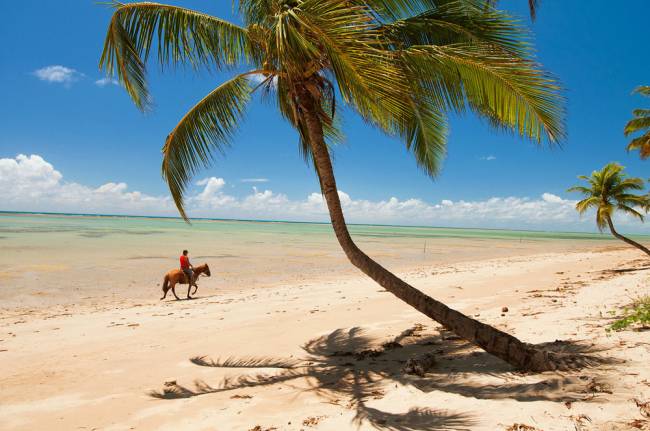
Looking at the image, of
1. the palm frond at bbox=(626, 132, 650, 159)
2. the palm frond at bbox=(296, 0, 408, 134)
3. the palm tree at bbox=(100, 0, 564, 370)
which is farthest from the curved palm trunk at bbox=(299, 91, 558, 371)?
the palm frond at bbox=(626, 132, 650, 159)

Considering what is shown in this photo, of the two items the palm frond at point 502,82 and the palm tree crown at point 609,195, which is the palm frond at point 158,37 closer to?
the palm frond at point 502,82

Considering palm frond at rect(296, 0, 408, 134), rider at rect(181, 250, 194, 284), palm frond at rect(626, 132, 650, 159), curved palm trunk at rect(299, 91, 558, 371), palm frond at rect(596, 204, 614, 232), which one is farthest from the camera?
palm frond at rect(596, 204, 614, 232)

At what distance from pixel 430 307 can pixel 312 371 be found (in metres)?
1.94

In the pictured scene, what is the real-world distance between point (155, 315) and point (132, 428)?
247 inches

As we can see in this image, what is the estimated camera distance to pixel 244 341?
22.5 feet

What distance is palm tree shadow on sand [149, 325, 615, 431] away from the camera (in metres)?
3.40

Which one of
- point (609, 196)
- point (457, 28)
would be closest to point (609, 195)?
point (609, 196)

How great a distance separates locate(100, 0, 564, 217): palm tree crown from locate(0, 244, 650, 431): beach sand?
2.37 meters

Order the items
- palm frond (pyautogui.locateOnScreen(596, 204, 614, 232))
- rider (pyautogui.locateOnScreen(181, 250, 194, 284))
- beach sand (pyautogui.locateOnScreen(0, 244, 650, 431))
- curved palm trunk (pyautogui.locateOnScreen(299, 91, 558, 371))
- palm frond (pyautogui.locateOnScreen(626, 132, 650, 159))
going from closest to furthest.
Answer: beach sand (pyautogui.locateOnScreen(0, 244, 650, 431)) < curved palm trunk (pyautogui.locateOnScreen(299, 91, 558, 371)) < rider (pyautogui.locateOnScreen(181, 250, 194, 284)) < palm frond (pyautogui.locateOnScreen(626, 132, 650, 159)) < palm frond (pyautogui.locateOnScreen(596, 204, 614, 232))

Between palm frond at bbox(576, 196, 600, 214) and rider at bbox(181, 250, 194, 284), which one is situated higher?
palm frond at bbox(576, 196, 600, 214)

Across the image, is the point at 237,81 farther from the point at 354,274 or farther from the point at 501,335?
the point at 354,274

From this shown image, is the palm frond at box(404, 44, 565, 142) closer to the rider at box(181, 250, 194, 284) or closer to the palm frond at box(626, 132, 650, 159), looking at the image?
the rider at box(181, 250, 194, 284)

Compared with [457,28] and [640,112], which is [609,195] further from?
[457,28]

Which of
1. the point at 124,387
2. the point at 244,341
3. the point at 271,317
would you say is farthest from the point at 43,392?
the point at 271,317
